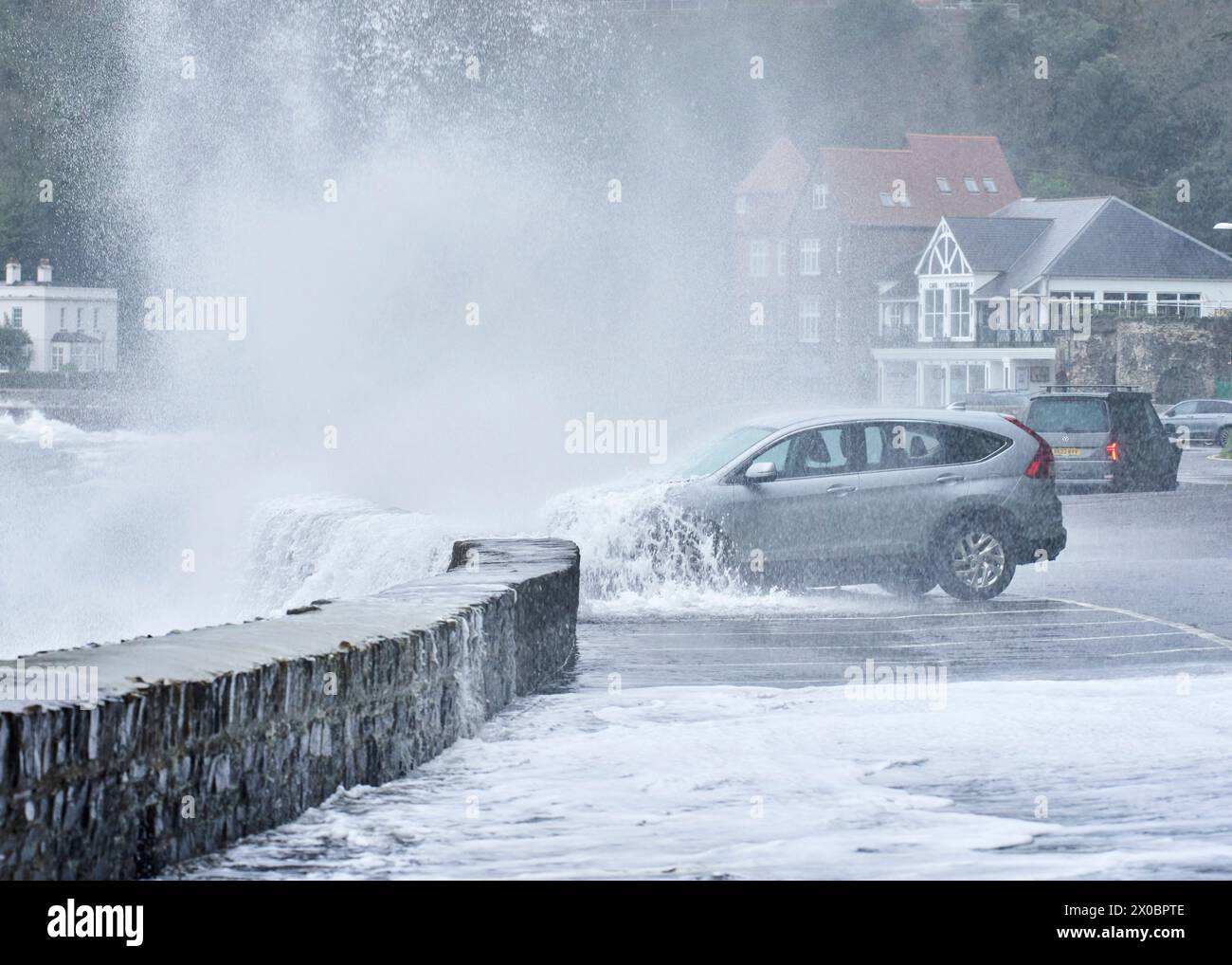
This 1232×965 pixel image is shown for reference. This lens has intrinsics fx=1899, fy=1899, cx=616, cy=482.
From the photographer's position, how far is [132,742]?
5621mm

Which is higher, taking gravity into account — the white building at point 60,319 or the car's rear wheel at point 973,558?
the white building at point 60,319

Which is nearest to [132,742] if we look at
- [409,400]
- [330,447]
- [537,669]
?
[537,669]

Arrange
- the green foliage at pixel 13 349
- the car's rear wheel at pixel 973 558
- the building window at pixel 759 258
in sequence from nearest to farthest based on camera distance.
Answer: the car's rear wheel at pixel 973 558, the building window at pixel 759 258, the green foliage at pixel 13 349

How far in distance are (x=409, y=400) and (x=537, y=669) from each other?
83.4 feet

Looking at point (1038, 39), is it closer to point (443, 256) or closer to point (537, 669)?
point (443, 256)

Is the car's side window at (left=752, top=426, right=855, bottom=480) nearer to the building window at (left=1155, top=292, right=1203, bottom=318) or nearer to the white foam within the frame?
the white foam

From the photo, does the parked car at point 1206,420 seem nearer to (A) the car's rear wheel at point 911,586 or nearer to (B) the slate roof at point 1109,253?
(B) the slate roof at point 1109,253

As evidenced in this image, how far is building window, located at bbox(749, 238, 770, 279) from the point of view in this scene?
106 m

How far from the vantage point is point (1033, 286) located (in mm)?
→ 82125

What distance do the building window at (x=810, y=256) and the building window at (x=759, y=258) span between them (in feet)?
7.74

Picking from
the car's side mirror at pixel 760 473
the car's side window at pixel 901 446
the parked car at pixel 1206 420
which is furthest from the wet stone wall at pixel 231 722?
the parked car at pixel 1206 420

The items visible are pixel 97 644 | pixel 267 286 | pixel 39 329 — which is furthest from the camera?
pixel 39 329

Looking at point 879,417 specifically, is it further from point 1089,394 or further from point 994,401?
point 994,401

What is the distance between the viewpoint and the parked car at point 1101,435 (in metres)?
29.6
